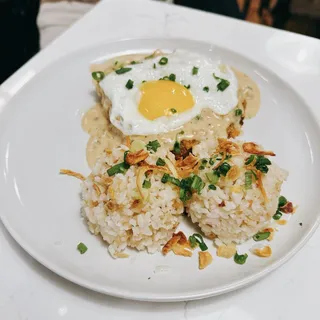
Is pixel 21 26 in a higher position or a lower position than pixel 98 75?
lower

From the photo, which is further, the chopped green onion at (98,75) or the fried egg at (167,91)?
the chopped green onion at (98,75)

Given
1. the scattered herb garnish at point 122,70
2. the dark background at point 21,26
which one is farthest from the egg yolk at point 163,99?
the dark background at point 21,26

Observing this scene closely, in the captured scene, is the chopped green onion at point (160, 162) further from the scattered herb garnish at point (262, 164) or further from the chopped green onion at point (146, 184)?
the scattered herb garnish at point (262, 164)

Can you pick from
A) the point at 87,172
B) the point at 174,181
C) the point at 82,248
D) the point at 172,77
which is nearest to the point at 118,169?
the point at 174,181

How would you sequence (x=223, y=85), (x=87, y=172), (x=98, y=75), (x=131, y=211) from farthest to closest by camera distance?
(x=98, y=75), (x=223, y=85), (x=87, y=172), (x=131, y=211)

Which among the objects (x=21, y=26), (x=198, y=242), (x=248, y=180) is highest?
(x=248, y=180)

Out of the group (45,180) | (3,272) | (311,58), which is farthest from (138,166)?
(311,58)

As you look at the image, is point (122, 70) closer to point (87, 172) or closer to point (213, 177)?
point (87, 172)
